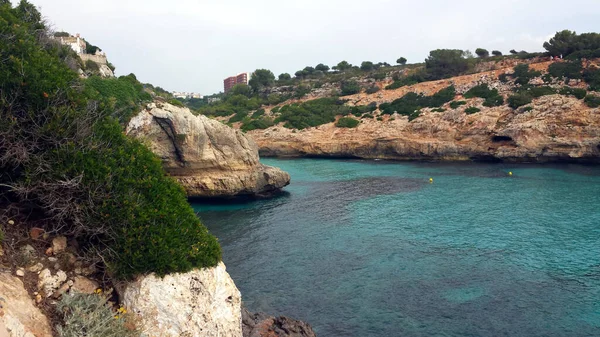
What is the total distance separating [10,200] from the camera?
939 cm

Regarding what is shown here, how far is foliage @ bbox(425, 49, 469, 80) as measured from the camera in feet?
229

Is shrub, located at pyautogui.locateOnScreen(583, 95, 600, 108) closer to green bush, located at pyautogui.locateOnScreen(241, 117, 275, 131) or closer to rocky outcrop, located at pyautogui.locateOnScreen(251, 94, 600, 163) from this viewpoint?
rocky outcrop, located at pyautogui.locateOnScreen(251, 94, 600, 163)

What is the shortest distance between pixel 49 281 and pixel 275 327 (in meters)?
6.61

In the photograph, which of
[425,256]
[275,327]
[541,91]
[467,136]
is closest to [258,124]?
[467,136]

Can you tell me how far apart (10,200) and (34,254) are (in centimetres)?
167

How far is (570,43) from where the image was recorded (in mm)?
57688

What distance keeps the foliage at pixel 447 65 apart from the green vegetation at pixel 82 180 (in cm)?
6713

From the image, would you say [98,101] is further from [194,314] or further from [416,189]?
[416,189]

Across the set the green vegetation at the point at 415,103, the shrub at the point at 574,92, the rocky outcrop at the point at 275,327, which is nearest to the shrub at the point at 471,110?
the green vegetation at the point at 415,103

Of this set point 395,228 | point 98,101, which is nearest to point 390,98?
point 395,228

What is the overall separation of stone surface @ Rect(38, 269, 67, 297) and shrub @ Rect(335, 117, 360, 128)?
2014 inches

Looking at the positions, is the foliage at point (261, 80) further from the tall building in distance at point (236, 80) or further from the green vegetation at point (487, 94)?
the tall building in distance at point (236, 80)

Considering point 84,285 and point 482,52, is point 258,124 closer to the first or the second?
point 482,52

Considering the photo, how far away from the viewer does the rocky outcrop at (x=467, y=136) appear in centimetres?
4216
